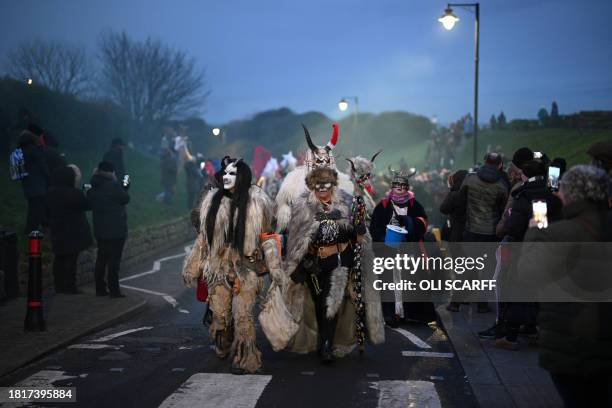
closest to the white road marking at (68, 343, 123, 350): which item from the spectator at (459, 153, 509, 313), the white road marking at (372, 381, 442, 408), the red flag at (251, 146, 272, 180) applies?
the white road marking at (372, 381, 442, 408)

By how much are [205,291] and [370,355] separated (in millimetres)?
1855

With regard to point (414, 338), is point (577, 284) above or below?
above

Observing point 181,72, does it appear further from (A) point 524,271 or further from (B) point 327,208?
(A) point 524,271

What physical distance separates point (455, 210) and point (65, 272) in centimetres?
592

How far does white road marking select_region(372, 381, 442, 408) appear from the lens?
21.6 ft

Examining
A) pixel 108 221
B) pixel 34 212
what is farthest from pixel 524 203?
pixel 34 212

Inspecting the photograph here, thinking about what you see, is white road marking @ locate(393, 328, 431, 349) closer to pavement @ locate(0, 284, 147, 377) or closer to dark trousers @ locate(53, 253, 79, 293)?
pavement @ locate(0, 284, 147, 377)

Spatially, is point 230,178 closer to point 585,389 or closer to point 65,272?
point 585,389

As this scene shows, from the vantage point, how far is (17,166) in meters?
14.0

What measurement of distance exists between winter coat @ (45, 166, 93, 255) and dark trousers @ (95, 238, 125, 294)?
37 centimetres

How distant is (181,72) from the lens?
46812 millimetres

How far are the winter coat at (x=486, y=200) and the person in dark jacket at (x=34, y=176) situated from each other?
791 centimetres

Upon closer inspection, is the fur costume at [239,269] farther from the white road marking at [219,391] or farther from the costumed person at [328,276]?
the costumed person at [328,276]

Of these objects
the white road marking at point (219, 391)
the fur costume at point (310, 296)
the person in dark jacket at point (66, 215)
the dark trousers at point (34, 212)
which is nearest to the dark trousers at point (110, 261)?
the person in dark jacket at point (66, 215)
